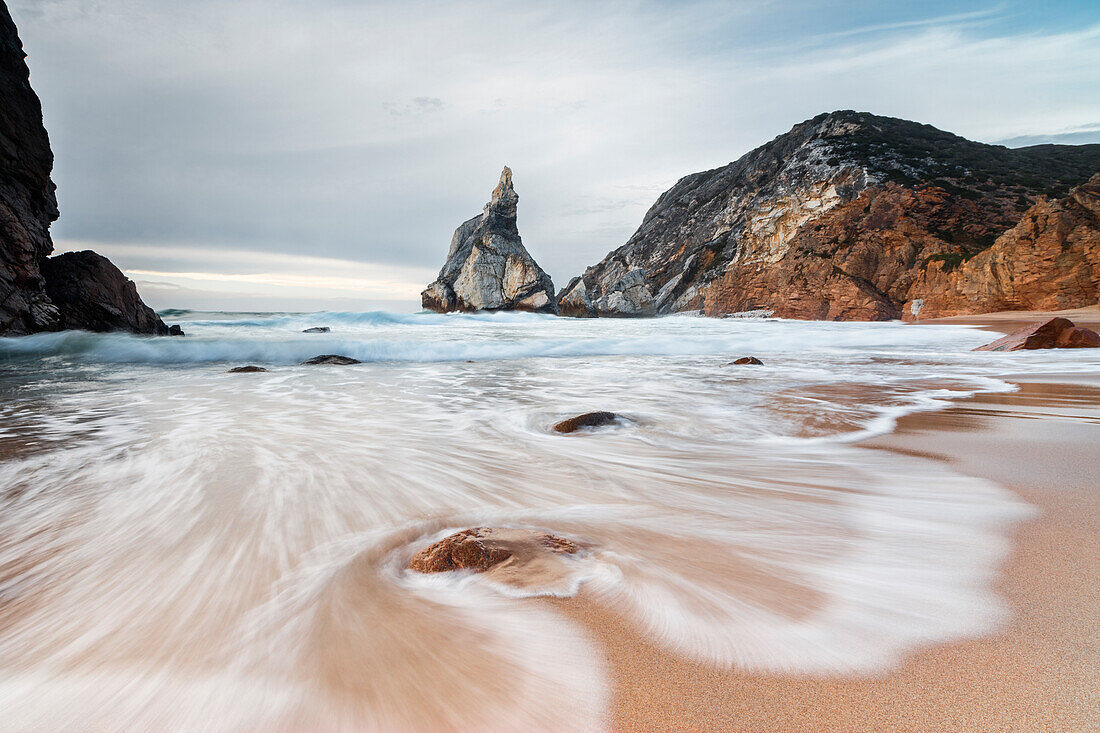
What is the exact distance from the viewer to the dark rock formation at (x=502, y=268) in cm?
4397

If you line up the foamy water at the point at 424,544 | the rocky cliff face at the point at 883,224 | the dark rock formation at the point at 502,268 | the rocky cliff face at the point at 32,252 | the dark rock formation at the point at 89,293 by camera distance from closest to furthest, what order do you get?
the foamy water at the point at 424,544 → the rocky cliff face at the point at 32,252 → the dark rock formation at the point at 89,293 → the rocky cliff face at the point at 883,224 → the dark rock formation at the point at 502,268

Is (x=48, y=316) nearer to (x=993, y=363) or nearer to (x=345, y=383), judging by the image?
(x=345, y=383)

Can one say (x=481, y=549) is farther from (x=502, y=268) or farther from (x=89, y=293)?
(x=502, y=268)

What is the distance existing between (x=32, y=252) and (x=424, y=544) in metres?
13.6

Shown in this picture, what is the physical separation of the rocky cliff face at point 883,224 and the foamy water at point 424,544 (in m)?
23.2

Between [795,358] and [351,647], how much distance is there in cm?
968

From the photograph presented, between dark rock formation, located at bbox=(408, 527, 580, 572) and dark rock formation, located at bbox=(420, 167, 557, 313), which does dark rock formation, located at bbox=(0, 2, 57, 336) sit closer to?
dark rock formation, located at bbox=(408, 527, 580, 572)

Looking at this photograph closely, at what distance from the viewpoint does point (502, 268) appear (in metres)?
44.1

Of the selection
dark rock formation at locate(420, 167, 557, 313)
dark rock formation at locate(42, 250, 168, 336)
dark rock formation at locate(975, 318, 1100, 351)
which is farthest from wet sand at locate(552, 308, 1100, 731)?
dark rock formation at locate(420, 167, 557, 313)

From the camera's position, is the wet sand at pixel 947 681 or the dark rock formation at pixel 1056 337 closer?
the wet sand at pixel 947 681

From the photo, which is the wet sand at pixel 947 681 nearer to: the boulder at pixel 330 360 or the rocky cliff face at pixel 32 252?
the boulder at pixel 330 360

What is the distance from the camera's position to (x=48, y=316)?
10.4 m

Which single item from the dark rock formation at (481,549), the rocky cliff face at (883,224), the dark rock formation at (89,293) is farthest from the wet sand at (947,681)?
the rocky cliff face at (883,224)

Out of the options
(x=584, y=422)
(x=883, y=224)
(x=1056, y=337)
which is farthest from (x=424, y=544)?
(x=883, y=224)
